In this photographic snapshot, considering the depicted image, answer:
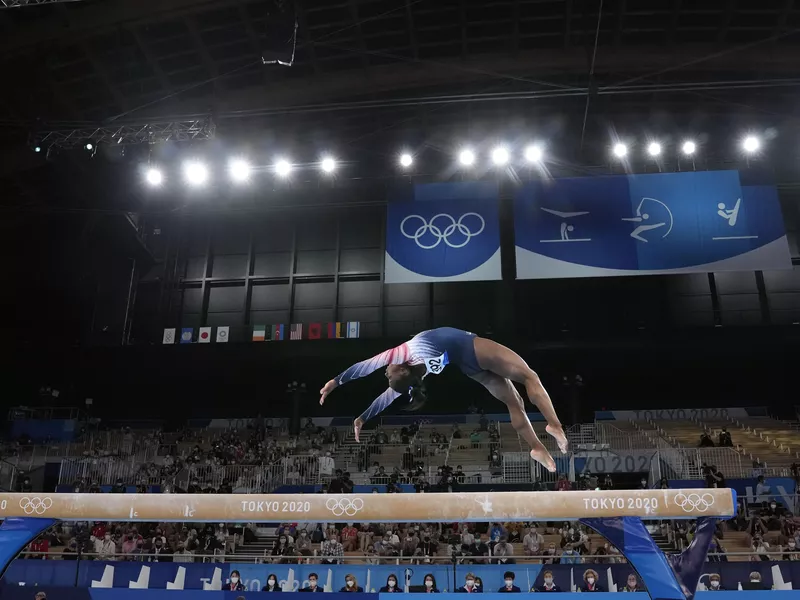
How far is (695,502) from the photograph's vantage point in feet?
20.5

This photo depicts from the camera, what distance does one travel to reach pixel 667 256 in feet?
49.4

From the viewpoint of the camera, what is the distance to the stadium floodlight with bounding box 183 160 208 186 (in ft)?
54.6

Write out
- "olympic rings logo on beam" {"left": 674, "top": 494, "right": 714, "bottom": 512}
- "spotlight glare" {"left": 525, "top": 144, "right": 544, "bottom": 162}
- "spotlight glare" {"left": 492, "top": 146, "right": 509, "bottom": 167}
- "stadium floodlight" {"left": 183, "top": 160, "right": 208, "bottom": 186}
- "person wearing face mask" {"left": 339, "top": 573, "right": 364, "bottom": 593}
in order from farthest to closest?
"spotlight glare" {"left": 492, "top": 146, "right": 509, "bottom": 167}
"spotlight glare" {"left": 525, "top": 144, "right": 544, "bottom": 162}
"stadium floodlight" {"left": 183, "top": 160, "right": 208, "bottom": 186}
"person wearing face mask" {"left": 339, "top": 573, "right": 364, "bottom": 593}
"olympic rings logo on beam" {"left": 674, "top": 494, "right": 714, "bottom": 512}

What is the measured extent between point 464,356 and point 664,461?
12679mm

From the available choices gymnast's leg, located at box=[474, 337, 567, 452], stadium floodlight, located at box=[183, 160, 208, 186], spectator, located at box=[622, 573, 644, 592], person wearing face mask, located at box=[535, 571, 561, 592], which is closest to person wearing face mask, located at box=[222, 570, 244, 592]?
person wearing face mask, located at box=[535, 571, 561, 592]

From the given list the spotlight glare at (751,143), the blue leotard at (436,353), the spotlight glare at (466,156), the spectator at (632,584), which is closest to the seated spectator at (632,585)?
the spectator at (632,584)

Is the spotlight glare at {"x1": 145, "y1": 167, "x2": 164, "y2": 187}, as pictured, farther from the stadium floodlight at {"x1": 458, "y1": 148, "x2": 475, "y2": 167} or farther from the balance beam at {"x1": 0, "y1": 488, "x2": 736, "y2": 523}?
the balance beam at {"x1": 0, "y1": 488, "x2": 736, "y2": 523}

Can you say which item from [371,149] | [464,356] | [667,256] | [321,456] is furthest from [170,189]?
[464,356]

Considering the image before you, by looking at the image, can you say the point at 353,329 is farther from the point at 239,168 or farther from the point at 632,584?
the point at 632,584

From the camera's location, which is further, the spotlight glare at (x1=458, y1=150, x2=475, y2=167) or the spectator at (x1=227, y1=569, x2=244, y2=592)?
the spotlight glare at (x1=458, y1=150, x2=475, y2=167)

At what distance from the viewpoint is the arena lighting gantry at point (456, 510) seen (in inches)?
246

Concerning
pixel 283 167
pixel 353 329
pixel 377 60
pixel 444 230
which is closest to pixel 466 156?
pixel 444 230

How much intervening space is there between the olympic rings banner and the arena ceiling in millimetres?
2354

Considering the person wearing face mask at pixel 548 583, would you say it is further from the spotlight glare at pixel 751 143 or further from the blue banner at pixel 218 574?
the spotlight glare at pixel 751 143
